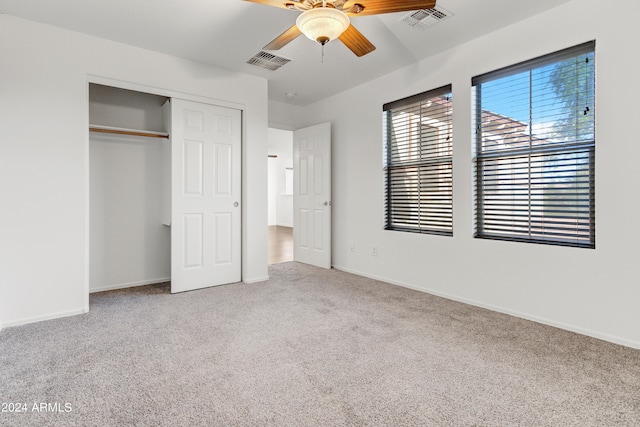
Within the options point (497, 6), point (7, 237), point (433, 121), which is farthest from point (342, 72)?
point (7, 237)

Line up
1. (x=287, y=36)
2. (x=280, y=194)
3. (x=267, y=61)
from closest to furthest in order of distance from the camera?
(x=287, y=36) → (x=267, y=61) → (x=280, y=194)

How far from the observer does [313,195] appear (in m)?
5.01

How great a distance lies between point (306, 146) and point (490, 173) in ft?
9.12

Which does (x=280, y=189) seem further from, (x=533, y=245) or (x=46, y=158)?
(x=533, y=245)

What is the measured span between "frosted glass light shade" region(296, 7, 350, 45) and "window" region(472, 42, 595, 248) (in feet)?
5.90

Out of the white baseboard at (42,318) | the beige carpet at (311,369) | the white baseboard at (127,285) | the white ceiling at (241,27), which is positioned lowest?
the beige carpet at (311,369)

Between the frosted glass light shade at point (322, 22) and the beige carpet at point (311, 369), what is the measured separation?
207 cm

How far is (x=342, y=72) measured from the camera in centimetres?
395

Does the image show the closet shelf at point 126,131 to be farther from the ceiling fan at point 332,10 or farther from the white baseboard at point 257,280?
the ceiling fan at point 332,10

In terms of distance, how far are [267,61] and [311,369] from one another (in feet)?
10.2

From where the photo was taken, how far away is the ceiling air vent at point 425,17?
2650mm

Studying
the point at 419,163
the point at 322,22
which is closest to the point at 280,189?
the point at 419,163

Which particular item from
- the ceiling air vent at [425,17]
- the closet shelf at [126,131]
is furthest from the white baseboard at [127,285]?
the ceiling air vent at [425,17]

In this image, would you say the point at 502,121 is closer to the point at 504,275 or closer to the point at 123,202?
the point at 504,275
